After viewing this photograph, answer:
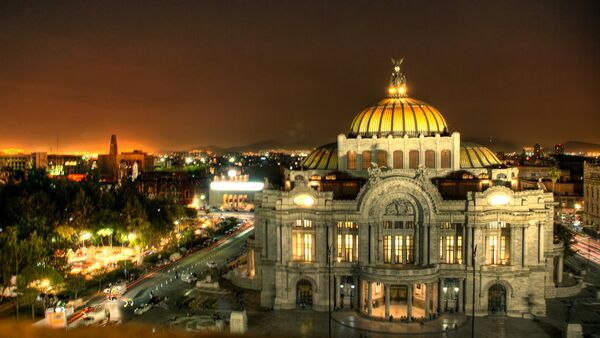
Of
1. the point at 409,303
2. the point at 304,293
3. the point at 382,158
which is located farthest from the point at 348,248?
the point at 382,158

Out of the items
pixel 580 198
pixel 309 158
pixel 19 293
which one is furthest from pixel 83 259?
pixel 580 198

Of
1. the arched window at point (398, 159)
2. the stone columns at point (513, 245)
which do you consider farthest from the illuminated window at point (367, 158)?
the stone columns at point (513, 245)

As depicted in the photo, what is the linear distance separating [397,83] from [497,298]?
37.3m

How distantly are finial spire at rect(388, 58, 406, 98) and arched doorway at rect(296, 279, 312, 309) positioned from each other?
35.3 meters

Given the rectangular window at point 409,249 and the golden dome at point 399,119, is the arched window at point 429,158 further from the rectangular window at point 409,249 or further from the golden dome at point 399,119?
the rectangular window at point 409,249

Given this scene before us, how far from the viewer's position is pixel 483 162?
91.4m

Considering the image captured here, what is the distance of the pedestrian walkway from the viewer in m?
69.9

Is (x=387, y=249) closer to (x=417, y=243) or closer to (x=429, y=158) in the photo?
(x=417, y=243)

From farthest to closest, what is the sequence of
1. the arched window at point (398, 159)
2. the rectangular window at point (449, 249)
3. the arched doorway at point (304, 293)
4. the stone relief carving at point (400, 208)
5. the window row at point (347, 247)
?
the arched window at point (398, 159), the arched doorway at point (304, 293), the window row at point (347, 247), the rectangular window at point (449, 249), the stone relief carving at point (400, 208)

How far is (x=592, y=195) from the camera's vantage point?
487 feet

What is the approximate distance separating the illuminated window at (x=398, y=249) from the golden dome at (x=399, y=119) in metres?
19.3

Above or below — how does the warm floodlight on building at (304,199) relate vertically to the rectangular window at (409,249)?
above

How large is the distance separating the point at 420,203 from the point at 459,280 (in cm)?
1135

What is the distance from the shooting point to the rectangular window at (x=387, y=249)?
78.0 m
